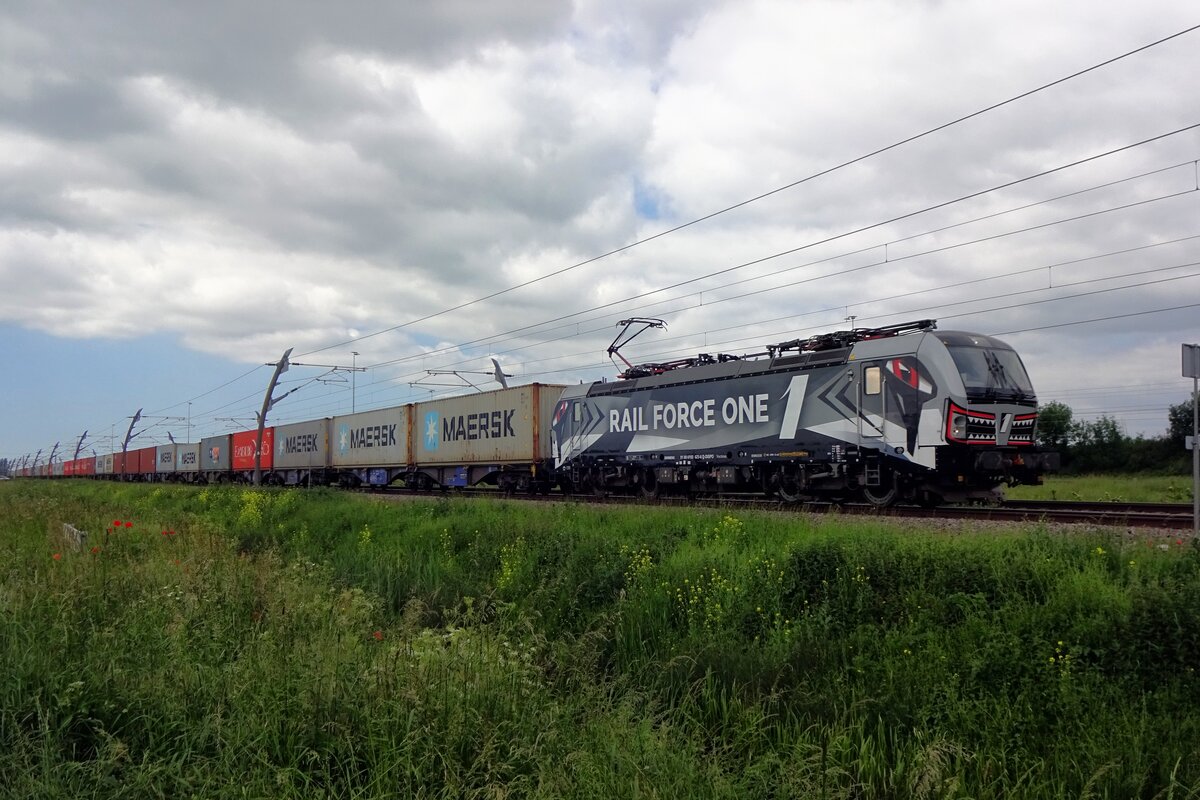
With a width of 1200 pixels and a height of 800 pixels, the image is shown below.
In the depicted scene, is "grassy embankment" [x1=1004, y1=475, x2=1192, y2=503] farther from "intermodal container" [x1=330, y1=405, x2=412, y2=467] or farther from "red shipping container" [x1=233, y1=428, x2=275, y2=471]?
"red shipping container" [x1=233, y1=428, x2=275, y2=471]

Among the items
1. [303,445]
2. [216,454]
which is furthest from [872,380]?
[216,454]

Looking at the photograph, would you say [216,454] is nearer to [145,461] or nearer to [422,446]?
[145,461]

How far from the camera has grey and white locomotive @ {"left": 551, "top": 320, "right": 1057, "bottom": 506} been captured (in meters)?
14.6

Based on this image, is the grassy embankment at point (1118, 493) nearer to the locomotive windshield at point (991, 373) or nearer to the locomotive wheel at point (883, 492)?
the locomotive windshield at point (991, 373)

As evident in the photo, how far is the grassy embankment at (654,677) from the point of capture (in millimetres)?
4762

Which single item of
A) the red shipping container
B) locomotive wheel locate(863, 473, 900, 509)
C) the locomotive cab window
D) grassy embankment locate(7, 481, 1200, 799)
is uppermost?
the locomotive cab window

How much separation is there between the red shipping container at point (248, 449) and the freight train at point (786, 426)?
19.8m

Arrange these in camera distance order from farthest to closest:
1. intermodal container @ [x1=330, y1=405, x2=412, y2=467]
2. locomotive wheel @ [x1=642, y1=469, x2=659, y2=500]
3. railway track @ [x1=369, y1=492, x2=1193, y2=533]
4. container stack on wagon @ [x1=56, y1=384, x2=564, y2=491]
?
intermodal container @ [x1=330, y1=405, x2=412, y2=467]
container stack on wagon @ [x1=56, y1=384, x2=564, y2=491]
locomotive wheel @ [x1=642, y1=469, x2=659, y2=500]
railway track @ [x1=369, y1=492, x2=1193, y2=533]

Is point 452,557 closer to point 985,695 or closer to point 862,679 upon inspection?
point 862,679

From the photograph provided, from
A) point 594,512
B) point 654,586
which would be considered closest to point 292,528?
point 594,512

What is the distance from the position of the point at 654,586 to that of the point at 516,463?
56.3 feet

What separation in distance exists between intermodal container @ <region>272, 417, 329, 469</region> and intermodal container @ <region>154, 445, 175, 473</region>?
19.5 meters

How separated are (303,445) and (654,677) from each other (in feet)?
125

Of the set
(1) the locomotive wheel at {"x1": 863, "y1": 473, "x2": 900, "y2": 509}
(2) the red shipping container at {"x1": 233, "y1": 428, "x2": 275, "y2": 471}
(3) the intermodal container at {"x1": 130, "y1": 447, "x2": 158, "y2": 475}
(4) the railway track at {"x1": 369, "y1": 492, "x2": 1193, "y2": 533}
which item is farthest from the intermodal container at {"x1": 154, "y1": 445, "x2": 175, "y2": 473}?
(1) the locomotive wheel at {"x1": 863, "y1": 473, "x2": 900, "y2": 509}
